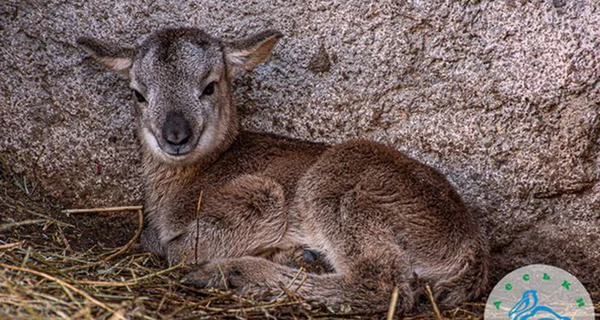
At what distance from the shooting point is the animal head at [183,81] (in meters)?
6.81

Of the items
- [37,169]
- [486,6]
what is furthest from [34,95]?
[486,6]

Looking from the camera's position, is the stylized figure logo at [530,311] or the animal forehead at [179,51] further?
the animal forehead at [179,51]

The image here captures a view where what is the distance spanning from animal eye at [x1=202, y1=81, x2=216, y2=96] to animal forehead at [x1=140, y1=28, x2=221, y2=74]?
13 cm

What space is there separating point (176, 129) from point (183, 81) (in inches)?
16.5

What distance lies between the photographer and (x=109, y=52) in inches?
282

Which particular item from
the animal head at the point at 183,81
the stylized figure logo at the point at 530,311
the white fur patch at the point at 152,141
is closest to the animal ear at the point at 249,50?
the animal head at the point at 183,81

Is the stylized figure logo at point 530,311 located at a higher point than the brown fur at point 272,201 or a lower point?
lower

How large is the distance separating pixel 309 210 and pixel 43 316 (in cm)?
233

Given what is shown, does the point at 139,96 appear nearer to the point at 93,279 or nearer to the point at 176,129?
the point at 176,129

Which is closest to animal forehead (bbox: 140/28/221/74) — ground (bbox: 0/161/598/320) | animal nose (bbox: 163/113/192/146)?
animal nose (bbox: 163/113/192/146)

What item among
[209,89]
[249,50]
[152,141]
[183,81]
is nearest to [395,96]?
[249,50]

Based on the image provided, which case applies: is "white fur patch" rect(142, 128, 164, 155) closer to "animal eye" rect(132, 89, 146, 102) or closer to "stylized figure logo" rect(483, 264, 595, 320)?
"animal eye" rect(132, 89, 146, 102)

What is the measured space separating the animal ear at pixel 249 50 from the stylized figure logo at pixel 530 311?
2.71m

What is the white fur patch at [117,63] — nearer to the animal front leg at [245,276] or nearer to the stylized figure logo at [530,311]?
the animal front leg at [245,276]
